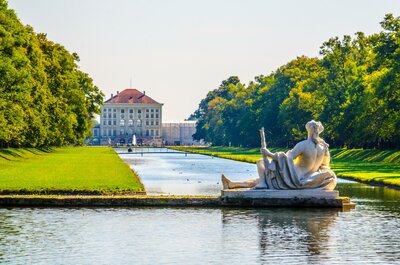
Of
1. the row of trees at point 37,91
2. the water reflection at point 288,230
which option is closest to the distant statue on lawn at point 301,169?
the water reflection at point 288,230

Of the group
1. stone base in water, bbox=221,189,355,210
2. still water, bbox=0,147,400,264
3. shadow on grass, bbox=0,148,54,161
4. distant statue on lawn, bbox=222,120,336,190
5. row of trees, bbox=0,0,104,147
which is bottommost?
still water, bbox=0,147,400,264

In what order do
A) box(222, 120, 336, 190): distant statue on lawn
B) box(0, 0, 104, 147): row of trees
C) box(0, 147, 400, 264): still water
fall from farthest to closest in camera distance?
box(0, 0, 104, 147): row of trees → box(222, 120, 336, 190): distant statue on lawn → box(0, 147, 400, 264): still water

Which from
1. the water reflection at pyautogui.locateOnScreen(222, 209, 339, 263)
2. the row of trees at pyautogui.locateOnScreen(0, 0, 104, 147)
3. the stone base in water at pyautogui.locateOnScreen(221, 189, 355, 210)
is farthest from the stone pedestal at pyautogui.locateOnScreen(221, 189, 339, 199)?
the row of trees at pyautogui.locateOnScreen(0, 0, 104, 147)

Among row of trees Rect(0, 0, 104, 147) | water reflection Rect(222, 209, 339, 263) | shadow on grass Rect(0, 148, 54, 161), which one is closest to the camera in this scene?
water reflection Rect(222, 209, 339, 263)

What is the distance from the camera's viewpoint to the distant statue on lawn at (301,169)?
27.1m

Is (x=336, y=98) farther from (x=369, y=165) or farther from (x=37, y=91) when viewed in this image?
(x=37, y=91)

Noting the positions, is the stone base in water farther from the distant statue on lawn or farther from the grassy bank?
the grassy bank

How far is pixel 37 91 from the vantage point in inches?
2739

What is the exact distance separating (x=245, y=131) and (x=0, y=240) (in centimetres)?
12563

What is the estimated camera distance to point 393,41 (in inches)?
2771

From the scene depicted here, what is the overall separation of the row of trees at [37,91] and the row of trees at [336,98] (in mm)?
23311

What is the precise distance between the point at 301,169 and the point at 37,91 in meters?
44.8

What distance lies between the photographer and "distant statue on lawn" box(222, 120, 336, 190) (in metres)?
27.1

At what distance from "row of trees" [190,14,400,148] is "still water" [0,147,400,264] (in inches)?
1624
